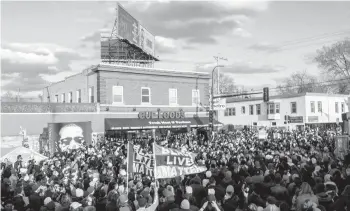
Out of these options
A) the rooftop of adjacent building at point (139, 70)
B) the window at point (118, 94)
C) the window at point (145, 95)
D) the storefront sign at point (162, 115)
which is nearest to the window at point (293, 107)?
the rooftop of adjacent building at point (139, 70)

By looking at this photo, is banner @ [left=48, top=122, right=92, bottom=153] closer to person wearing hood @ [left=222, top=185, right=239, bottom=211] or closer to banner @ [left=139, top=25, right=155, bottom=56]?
banner @ [left=139, top=25, right=155, bottom=56]

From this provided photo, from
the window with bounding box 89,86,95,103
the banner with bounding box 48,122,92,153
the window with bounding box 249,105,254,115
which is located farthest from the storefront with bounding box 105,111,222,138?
the window with bounding box 249,105,254,115

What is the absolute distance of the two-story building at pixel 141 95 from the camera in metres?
28.5

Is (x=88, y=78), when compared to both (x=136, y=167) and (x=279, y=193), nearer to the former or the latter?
(x=136, y=167)

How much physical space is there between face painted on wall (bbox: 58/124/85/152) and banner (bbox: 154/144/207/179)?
15.0 meters

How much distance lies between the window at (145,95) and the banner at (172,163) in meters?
19.8

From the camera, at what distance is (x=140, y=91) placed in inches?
1195

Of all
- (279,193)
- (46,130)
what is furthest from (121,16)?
(279,193)

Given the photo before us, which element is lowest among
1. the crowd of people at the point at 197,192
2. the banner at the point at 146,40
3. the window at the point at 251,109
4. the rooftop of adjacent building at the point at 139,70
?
the crowd of people at the point at 197,192

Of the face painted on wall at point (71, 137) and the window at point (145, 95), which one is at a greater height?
the window at point (145, 95)

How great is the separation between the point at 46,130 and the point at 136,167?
15.8 m

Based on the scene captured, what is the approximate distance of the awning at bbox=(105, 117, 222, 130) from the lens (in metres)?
28.0

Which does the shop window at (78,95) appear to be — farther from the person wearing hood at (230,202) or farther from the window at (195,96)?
the person wearing hood at (230,202)

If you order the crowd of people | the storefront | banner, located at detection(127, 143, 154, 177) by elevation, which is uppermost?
the storefront
